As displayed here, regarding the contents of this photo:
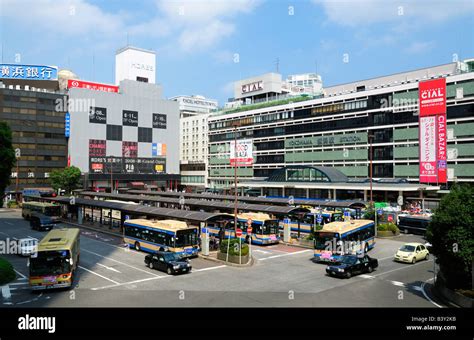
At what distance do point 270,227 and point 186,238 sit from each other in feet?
33.1

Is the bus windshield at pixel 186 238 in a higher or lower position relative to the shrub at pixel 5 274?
higher

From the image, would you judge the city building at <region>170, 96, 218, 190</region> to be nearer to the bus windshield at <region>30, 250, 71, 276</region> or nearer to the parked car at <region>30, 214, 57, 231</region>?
the parked car at <region>30, 214, 57, 231</region>

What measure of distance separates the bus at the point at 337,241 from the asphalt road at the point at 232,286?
1146mm

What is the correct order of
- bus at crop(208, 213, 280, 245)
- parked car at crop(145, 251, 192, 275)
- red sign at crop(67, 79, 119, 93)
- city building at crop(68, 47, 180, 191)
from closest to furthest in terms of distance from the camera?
1. parked car at crop(145, 251, 192, 275)
2. bus at crop(208, 213, 280, 245)
3. city building at crop(68, 47, 180, 191)
4. red sign at crop(67, 79, 119, 93)

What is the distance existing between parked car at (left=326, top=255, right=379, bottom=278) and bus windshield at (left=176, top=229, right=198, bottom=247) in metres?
11.6

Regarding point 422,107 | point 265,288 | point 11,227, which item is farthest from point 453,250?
point 422,107

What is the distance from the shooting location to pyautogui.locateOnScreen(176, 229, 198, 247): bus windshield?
32.5m

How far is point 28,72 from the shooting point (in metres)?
101

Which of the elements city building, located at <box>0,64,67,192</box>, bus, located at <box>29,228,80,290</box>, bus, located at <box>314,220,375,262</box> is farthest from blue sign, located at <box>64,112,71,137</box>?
bus, located at <box>314,220,375,262</box>

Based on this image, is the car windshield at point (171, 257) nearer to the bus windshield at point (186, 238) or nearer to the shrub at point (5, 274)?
the bus windshield at point (186, 238)

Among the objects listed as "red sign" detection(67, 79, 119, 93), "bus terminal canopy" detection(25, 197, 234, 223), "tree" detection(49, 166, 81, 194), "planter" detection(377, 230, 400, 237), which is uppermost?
"red sign" detection(67, 79, 119, 93)

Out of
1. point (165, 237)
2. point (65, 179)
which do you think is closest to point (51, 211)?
point (165, 237)

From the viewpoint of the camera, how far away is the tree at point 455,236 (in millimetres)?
20114

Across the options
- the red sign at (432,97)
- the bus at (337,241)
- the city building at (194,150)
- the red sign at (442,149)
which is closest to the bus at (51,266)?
the bus at (337,241)
